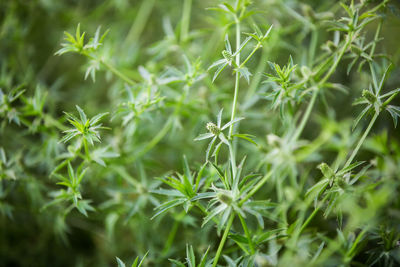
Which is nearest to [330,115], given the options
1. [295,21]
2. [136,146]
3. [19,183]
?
[295,21]

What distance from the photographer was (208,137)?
0.60 metres

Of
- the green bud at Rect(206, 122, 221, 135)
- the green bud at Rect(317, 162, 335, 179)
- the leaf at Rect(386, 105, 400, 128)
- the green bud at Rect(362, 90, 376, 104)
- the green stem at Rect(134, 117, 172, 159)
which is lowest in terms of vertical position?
the green stem at Rect(134, 117, 172, 159)

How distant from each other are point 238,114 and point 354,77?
14.9 inches

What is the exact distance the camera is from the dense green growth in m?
0.60

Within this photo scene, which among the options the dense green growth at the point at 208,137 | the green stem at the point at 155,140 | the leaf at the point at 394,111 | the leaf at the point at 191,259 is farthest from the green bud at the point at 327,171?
the green stem at the point at 155,140

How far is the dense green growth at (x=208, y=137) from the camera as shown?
1.95ft

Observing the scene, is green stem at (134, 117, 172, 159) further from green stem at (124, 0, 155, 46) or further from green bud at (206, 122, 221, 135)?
green stem at (124, 0, 155, 46)

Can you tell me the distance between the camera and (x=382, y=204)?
1.49 ft

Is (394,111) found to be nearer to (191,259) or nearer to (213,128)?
(213,128)

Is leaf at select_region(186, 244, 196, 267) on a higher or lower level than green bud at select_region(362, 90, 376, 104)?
lower

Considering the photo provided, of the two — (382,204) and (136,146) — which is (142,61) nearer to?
(136,146)

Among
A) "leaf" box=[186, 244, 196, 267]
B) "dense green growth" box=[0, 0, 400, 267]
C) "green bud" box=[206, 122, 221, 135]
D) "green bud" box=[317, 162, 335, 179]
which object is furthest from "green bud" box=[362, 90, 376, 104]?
"leaf" box=[186, 244, 196, 267]

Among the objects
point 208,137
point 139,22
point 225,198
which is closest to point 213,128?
point 208,137

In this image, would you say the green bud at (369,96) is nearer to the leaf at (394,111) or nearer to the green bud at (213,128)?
the leaf at (394,111)
